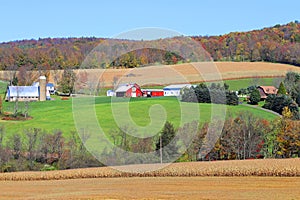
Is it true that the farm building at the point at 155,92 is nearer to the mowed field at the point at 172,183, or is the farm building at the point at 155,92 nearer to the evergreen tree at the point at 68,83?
the evergreen tree at the point at 68,83

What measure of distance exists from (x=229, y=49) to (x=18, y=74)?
54896 millimetres

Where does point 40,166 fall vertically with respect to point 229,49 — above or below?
below

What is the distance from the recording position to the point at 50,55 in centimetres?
15150

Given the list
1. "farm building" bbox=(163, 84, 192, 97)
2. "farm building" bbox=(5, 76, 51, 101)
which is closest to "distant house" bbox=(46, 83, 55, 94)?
"farm building" bbox=(5, 76, 51, 101)

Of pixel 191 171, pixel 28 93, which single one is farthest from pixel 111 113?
pixel 28 93

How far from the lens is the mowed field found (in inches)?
1046

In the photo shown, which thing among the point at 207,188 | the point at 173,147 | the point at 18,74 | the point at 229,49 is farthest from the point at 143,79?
the point at 229,49

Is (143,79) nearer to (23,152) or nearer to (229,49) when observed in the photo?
(23,152)

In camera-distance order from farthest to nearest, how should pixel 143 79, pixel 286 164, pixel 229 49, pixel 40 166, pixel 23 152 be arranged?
pixel 229 49, pixel 143 79, pixel 23 152, pixel 40 166, pixel 286 164

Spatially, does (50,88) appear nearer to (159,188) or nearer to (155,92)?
(155,92)

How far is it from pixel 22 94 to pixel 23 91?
2.35 feet

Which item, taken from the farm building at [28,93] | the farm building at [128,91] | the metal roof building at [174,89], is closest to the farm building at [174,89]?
the metal roof building at [174,89]

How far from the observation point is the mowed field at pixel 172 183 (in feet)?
87.2

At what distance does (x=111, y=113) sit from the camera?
212 feet
